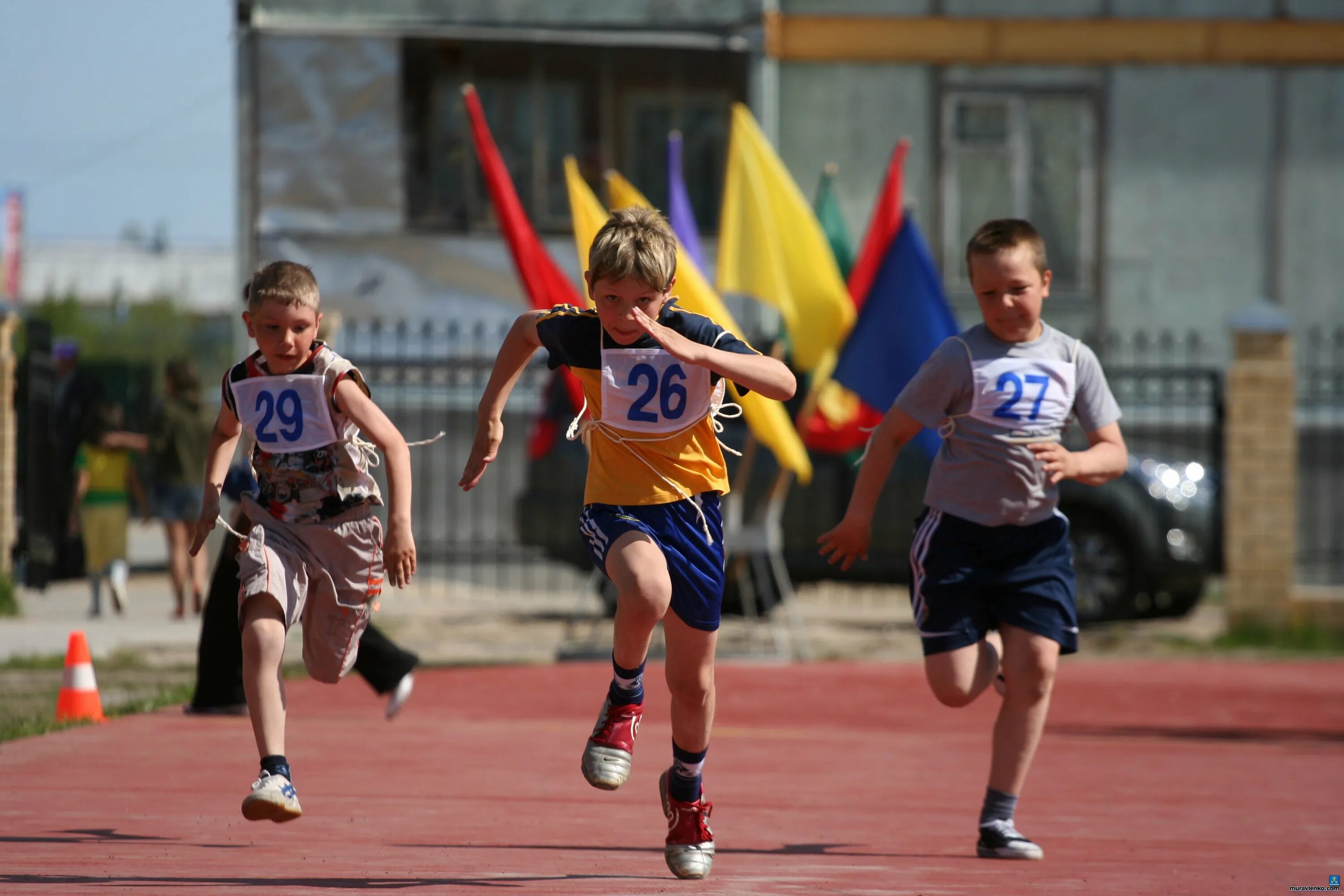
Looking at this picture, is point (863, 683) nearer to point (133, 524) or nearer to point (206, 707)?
point (206, 707)

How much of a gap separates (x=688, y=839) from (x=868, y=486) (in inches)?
50.4

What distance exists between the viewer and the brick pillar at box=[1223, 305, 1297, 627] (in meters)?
13.5

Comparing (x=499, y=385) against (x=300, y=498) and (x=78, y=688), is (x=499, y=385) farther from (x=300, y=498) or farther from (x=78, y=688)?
(x=78, y=688)

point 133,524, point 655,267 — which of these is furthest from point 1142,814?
point 133,524

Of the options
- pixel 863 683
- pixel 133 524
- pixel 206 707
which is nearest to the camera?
pixel 206 707

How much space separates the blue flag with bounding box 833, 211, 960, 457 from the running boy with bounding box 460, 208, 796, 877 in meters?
6.26

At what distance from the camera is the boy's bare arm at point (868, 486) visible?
17.5ft

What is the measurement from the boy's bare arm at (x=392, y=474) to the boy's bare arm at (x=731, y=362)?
0.78m

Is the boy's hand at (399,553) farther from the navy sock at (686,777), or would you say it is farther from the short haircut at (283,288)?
the navy sock at (686,777)

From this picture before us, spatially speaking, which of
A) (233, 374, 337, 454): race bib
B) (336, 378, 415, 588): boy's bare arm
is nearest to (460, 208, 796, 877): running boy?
(336, 378, 415, 588): boy's bare arm

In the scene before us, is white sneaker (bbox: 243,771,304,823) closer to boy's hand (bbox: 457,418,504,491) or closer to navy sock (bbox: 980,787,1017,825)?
boy's hand (bbox: 457,418,504,491)

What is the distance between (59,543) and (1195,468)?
9.09 metres

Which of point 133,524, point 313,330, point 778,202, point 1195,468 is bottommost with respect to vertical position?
point 133,524

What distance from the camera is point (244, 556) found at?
16.6 ft
